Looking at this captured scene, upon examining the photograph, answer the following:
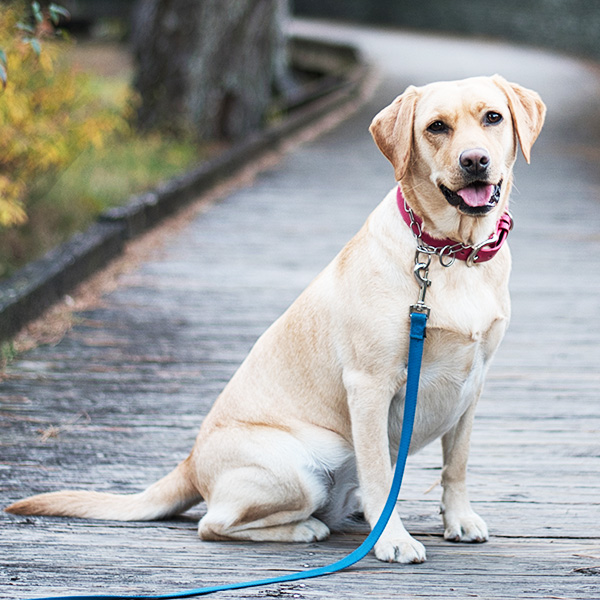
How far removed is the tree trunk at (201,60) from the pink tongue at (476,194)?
8106mm

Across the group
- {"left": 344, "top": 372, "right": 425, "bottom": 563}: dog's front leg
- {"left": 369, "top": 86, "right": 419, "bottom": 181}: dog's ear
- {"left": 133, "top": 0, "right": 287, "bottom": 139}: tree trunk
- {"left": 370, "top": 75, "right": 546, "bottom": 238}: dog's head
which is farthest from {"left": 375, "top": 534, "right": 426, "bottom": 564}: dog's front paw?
{"left": 133, "top": 0, "right": 287, "bottom": 139}: tree trunk

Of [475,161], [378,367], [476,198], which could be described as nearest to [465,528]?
[378,367]

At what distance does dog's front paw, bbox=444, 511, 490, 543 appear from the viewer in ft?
9.28

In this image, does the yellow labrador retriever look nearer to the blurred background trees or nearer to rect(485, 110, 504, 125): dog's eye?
rect(485, 110, 504, 125): dog's eye

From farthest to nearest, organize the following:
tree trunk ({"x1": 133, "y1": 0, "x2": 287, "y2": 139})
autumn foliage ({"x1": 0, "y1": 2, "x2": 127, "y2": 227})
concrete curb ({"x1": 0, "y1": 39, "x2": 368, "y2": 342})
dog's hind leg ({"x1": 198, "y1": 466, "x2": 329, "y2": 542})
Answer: tree trunk ({"x1": 133, "y1": 0, "x2": 287, "y2": 139}) < autumn foliage ({"x1": 0, "y1": 2, "x2": 127, "y2": 227}) < concrete curb ({"x1": 0, "y1": 39, "x2": 368, "y2": 342}) < dog's hind leg ({"x1": 198, "y1": 466, "x2": 329, "y2": 542})

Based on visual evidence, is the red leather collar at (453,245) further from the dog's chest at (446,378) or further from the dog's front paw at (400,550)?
the dog's front paw at (400,550)

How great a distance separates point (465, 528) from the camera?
2.84 meters

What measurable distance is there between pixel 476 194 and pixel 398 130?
32 cm

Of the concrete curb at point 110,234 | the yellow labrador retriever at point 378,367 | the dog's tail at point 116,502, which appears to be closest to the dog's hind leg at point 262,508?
the yellow labrador retriever at point 378,367

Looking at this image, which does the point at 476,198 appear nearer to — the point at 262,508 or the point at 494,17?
the point at 262,508

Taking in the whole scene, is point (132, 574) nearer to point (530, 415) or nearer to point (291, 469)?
point (291, 469)

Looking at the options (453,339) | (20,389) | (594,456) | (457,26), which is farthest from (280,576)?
(457,26)

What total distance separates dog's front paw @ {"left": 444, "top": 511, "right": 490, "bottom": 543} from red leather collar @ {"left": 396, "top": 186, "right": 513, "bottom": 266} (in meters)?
0.85

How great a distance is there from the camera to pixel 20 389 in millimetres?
4250
